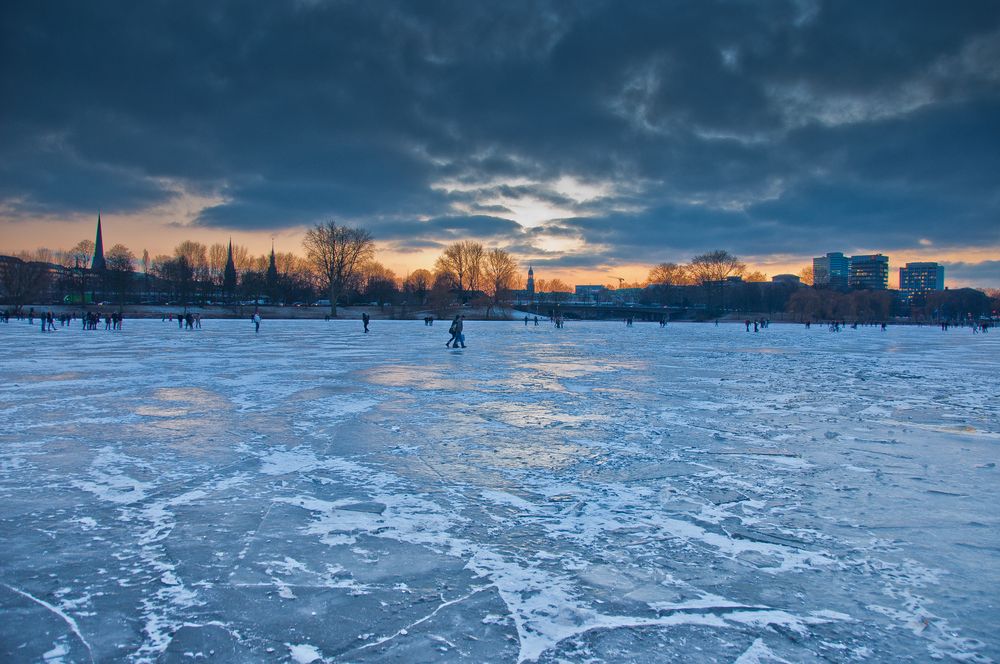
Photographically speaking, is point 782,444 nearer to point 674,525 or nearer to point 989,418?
point 674,525

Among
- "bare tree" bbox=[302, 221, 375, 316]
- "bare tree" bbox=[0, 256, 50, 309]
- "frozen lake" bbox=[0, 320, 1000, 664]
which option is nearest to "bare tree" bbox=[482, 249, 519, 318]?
"bare tree" bbox=[302, 221, 375, 316]

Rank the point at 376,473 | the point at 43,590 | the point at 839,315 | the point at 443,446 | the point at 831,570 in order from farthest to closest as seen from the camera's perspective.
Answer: the point at 839,315
the point at 443,446
the point at 376,473
the point at 831,570
the point at 43,590

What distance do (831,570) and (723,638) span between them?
3.54ft

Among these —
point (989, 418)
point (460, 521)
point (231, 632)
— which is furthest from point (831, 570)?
point (989, 418)

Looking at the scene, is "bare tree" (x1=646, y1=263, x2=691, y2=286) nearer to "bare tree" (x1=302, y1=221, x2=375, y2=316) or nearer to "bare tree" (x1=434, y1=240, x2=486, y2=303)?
"bare tree" (x1=434, y1=240, x2=486, y2=303)

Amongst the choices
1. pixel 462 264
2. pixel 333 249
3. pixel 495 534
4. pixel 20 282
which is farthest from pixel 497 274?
pixel 495 534

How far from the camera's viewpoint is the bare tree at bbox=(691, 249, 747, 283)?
4279 inches

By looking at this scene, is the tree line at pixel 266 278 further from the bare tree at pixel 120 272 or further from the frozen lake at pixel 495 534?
the frozen lake at pixel 495 534

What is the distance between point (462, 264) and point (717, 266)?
4753 centimetres

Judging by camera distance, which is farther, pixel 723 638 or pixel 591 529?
pixel 591 529

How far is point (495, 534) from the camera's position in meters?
3.76

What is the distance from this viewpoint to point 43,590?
2953 mm

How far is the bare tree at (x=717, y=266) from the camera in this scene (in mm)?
108688

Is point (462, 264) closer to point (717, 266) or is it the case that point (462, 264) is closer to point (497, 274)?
point (497, 274)
